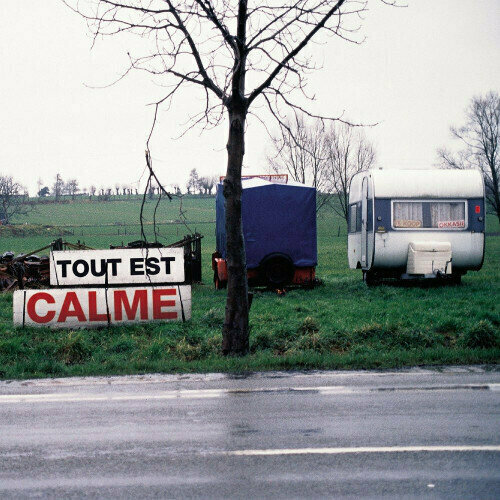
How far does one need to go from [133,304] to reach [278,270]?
6704 millimetres

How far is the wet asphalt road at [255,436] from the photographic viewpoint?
4.79 m

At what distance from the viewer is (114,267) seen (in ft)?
43.1

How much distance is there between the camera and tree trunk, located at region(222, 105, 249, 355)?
991 cm

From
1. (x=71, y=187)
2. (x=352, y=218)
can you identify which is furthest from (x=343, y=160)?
(x=71, y=187)

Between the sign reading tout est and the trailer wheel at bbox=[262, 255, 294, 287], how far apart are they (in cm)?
553

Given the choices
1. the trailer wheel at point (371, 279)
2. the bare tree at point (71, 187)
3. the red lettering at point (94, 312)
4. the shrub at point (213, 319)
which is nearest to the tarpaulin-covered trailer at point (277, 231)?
the trailer wheel at point (371, 279)

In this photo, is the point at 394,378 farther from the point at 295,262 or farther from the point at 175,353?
the point at 295,262

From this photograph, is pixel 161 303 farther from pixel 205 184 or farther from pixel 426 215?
pixel 205 184

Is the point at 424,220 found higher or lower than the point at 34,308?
higher

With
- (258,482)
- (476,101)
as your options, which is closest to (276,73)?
(258,482)

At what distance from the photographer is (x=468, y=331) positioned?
10867mm

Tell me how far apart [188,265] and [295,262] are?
3176 mm

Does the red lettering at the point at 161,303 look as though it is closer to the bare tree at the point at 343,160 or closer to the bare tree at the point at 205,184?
the bare tree at the point at 343,160

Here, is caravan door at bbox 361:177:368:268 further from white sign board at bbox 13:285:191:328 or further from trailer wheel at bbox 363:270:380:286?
white sign board at bbox 13:285:191:328
